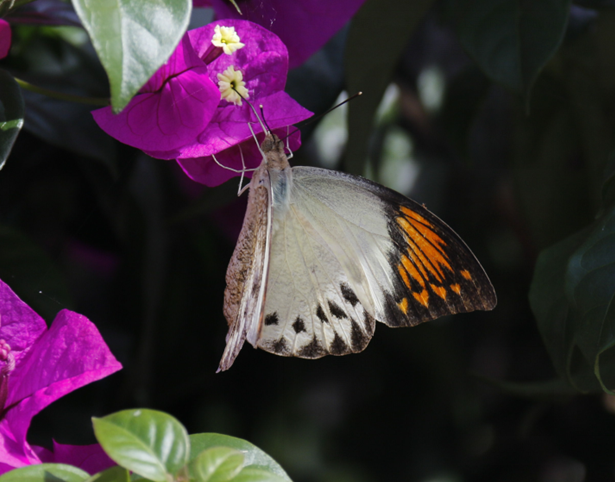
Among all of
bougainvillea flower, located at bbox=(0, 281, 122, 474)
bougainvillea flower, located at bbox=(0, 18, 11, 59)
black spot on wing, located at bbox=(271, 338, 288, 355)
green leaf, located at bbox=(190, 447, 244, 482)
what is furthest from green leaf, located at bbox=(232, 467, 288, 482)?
bougainvillea flower, located at bbox=(0, 18, 11, 59)

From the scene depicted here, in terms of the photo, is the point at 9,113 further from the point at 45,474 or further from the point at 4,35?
the point at 45,474

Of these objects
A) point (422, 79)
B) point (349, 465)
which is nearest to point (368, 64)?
point (422, 79)

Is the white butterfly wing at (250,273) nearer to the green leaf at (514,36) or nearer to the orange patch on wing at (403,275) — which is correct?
the orange patch on wing at (403,275)

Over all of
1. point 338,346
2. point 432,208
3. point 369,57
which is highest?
point 369,57

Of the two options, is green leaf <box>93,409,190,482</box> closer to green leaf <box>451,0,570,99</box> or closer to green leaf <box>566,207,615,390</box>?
green leaf <box>566,207,615,390</box>

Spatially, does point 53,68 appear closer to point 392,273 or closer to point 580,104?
point 392,273

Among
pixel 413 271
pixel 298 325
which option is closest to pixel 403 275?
pixel 413 271

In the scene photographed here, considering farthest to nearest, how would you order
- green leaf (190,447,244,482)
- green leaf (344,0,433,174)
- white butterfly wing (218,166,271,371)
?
green leaf (344,0,433,174)
white butterfly wing (218,166,271,371)
green leaf (190,447,244,482)
